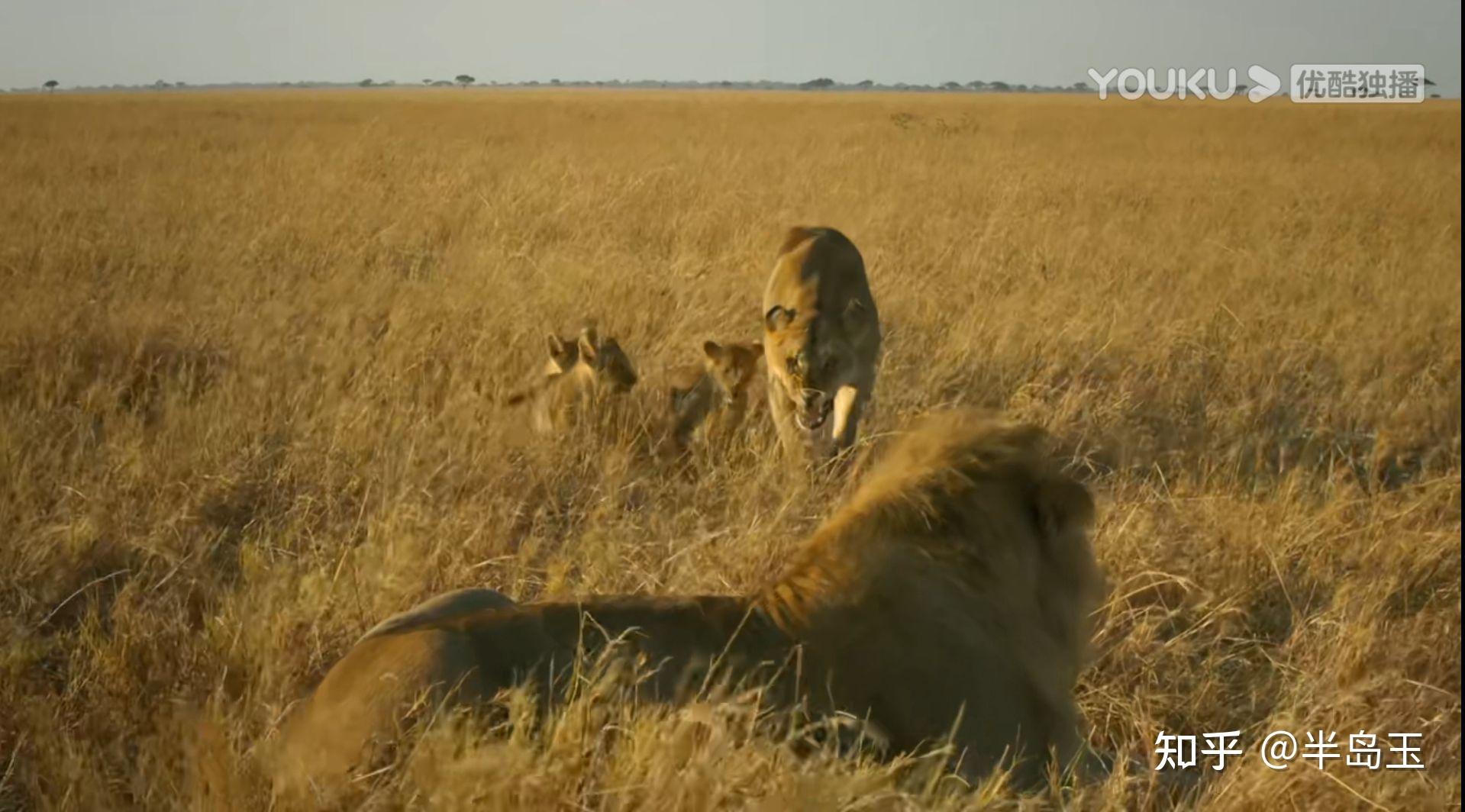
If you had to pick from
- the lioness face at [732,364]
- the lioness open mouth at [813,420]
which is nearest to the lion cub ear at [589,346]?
the lioness face at [732,364]

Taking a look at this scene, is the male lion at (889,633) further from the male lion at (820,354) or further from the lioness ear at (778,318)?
the lioness ear at (778,318)

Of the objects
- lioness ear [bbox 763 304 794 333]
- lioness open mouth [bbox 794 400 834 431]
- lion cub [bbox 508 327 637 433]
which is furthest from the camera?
lioness ear [bbox 763 304 794 333]

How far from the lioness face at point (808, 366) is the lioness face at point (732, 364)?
0.92ft

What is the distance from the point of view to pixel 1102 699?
3916 mm

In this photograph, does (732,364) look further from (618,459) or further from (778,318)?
(618,459)

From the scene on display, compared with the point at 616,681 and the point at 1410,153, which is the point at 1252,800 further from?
the point at 1410,153

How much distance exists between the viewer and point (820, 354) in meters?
6.15

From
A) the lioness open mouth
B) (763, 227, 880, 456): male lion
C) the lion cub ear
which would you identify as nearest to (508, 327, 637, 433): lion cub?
the lion cub ear

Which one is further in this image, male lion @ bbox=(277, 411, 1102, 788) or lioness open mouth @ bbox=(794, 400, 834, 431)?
A: lioness open mouth @ bbox=(794, 400, 834, 431)

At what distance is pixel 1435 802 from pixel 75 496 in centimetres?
428

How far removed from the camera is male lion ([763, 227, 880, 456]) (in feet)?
19.9

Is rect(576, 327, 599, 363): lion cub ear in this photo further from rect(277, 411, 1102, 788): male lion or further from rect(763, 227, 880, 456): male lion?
rect(277, 411, 1102, 788): male lion

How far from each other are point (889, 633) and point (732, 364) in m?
3.91

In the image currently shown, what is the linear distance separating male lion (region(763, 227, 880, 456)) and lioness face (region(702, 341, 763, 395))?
0.13m
